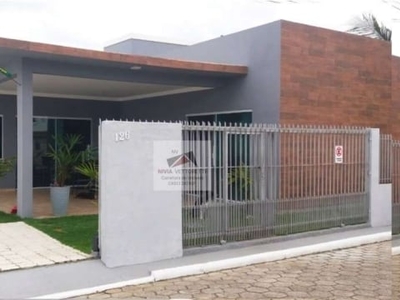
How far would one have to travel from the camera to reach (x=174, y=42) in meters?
18.9

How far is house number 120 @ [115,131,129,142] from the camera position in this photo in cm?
601

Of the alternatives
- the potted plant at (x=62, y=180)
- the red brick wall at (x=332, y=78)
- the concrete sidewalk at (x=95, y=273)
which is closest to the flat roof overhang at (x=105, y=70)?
the red brick wall at (x=332, y=78)

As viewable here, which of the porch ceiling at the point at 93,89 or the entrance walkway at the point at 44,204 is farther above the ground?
the porch ceiling at the point at 93,89

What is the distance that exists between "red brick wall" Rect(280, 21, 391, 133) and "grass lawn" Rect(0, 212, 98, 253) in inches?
179

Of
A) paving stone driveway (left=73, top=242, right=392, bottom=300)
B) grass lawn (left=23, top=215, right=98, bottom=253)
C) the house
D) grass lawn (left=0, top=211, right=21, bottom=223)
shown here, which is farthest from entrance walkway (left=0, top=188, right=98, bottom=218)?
paving stone driveway (left=73, top=242, right=392, bottom=300)

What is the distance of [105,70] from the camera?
405 inches

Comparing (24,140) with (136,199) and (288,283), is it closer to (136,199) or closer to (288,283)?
Answer: (136,199)

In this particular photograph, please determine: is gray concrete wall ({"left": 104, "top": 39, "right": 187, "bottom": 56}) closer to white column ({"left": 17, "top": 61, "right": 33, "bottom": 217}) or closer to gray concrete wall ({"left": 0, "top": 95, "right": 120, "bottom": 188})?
gray concrete wall ({"left": 0, "top": 95, "right": 120, "bottom": 188})

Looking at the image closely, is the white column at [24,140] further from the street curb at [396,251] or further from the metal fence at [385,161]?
the street curb at [396,251]

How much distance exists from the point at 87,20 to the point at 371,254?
831 centimetres

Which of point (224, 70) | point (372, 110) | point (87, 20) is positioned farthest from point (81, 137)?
point (372, 110)

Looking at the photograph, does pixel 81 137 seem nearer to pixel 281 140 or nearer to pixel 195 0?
pixel 195 0

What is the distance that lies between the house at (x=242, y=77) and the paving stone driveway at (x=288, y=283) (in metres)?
4.36

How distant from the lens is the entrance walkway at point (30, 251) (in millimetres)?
6023
